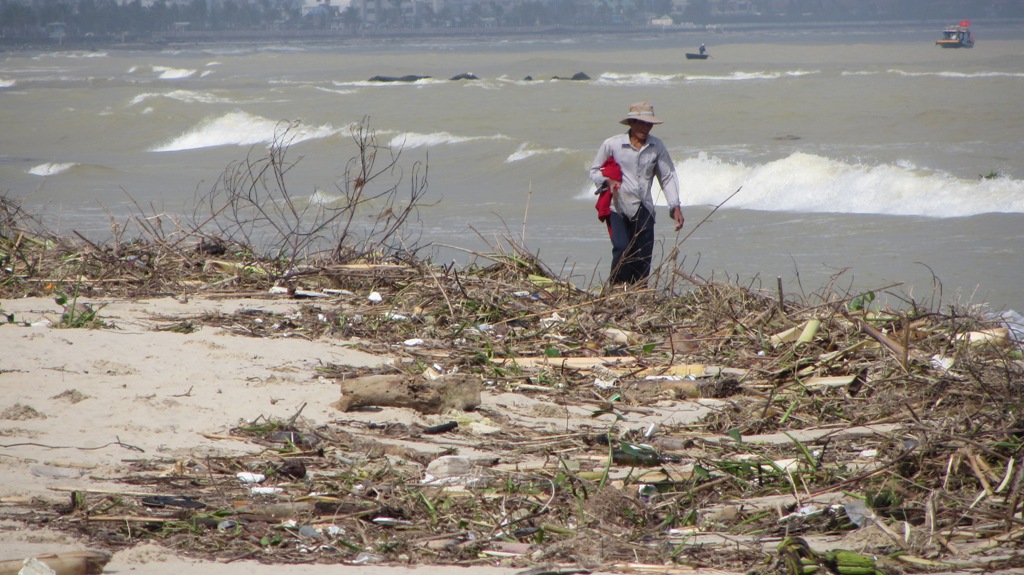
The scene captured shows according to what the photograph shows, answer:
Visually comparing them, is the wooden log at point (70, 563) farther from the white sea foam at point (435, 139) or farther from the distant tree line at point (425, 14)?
the distant tree line at point (425, 14)

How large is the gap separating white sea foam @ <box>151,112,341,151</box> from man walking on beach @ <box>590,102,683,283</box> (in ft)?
68.3

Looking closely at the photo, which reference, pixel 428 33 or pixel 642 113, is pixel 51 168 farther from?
pixel 428 33

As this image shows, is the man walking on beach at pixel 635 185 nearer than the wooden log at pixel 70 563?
No

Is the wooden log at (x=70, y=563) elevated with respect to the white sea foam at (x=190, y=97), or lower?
lower

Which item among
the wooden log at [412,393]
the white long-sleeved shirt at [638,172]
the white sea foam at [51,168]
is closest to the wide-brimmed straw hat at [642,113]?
the white long-sleeved shirt at [638,172]

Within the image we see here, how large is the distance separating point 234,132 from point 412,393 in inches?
1062

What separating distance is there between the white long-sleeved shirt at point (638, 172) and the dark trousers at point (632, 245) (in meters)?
0.06

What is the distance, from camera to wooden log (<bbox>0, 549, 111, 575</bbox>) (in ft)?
7.91

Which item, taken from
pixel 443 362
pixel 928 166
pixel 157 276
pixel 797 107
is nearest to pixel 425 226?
pixel 157 276

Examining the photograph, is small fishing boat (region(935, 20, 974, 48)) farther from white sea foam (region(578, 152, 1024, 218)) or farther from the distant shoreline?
white sea foam (region(578, 152, 1024, 218))

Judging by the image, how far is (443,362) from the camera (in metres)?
5.03

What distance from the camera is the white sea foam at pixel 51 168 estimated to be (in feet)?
61.4

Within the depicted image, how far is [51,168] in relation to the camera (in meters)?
19.1

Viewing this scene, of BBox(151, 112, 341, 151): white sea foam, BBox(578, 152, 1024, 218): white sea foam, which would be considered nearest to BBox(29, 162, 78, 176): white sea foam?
BBox(151, 112, 341, 151): white sea foam
